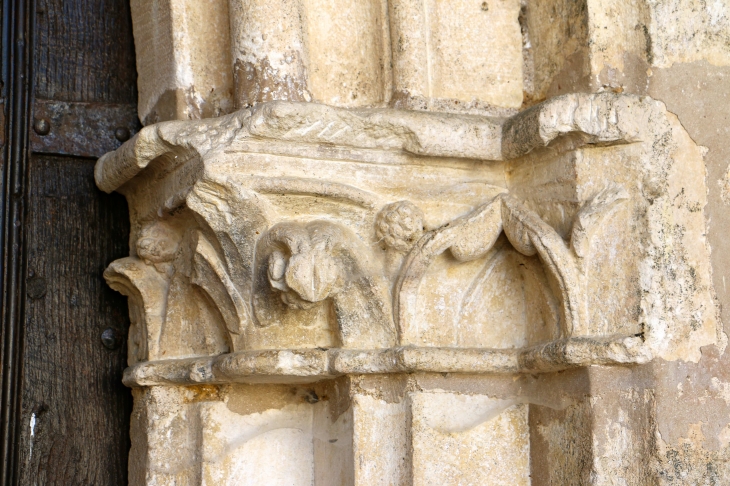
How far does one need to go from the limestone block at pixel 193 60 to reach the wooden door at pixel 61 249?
0.23 metres

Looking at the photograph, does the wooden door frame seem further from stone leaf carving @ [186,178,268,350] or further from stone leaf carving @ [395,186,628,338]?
Result: stone leaf carving @ [395,186,628,338]

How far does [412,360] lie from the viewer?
1.88 m

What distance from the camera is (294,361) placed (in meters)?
1.92

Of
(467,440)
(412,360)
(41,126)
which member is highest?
(41,126)

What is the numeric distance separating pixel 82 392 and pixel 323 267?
30.5 inches

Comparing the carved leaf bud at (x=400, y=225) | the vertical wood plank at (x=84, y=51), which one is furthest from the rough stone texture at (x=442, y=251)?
the vertical wood plank at (x=84, y=51)

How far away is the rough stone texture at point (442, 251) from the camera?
72.9 inches

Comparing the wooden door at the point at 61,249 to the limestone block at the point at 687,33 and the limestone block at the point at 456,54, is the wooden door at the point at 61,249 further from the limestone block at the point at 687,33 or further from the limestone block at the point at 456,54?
the limestone block at the point at 687,33

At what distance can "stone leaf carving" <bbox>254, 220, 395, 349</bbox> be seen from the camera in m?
1.87

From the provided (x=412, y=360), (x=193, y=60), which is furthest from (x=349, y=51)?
(x=412, y=360)

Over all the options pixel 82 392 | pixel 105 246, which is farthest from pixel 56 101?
pixel 82 392

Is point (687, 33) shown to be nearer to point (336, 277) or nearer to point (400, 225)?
point (400, 225)

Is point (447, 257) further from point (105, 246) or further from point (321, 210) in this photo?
point (105, 246)

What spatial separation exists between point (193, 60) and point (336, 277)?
65 centimetres
